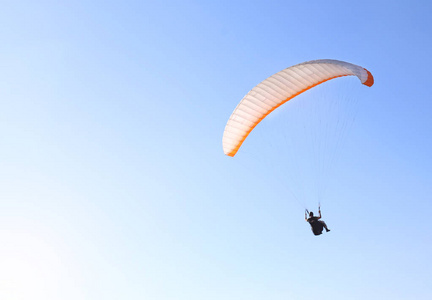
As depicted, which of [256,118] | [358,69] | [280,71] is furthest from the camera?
[256,118]

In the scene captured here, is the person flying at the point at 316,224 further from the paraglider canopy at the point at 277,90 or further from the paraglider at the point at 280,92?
the paraglider canopy at the point at 277,90

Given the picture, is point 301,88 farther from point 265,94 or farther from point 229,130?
point 229,130

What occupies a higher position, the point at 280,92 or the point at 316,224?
the point at 280,92

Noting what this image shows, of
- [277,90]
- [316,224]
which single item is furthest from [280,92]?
[316,224]

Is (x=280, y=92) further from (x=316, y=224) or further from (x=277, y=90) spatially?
(x=316, y=224)

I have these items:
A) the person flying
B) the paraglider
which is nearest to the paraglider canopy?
the paraglider

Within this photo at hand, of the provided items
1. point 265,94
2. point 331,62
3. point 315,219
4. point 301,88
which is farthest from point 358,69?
point 315,219

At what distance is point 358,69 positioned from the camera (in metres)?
21.2

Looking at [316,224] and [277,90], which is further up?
[277,90]

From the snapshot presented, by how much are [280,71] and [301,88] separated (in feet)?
4.32

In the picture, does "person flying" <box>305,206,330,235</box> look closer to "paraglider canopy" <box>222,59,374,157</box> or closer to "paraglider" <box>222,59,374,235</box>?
"paraglider" <box>222,59,374,235</box>

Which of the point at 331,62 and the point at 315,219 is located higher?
the point at 331,62

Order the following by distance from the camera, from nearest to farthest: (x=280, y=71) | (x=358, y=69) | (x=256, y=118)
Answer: (x=358, y=69), (x=280, y=71), (x=256, y=118)

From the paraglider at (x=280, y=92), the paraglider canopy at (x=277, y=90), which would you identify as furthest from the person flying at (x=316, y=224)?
the paraglider canopy at (x=277, y=90)
